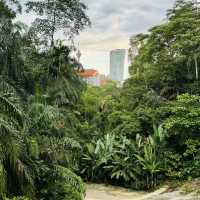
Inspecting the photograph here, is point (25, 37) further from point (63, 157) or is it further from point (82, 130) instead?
point (63, 157)

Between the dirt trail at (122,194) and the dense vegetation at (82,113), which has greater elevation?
the dense vegetation at (82,113)

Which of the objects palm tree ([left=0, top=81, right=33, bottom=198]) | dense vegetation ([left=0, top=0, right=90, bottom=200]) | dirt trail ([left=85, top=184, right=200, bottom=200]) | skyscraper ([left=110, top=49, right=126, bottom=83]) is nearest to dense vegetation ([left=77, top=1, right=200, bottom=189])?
dirt trail ([left=85, top=184, right=200, bottom=200])

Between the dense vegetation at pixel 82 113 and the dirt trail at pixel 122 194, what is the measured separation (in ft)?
1.93

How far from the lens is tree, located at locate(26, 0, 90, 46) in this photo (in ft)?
63.6

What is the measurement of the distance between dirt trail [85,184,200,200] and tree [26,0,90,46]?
23.9 feet

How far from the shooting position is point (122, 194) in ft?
46.7

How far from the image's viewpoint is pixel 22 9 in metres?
18.3

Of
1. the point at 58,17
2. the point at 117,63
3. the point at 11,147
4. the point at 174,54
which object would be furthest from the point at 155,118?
the point at 117,63

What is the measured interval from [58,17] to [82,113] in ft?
21.9

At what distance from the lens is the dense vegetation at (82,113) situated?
33.1 ft

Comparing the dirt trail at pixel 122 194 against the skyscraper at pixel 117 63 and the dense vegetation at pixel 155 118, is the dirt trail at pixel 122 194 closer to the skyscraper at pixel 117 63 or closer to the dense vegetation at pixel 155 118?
the dense vegetation at pixel 155 118

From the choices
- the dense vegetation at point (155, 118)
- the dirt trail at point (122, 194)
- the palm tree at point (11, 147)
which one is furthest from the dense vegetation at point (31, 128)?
the dense vegetation at point (155, 118)

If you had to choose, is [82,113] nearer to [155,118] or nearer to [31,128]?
[155,118]

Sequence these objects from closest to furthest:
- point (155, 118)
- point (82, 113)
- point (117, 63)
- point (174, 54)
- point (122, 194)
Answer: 1. point (122, 194)
2. point (155, 118)
3. point (174, 54)
4. point (82, 113)
5. point (117, 63)
